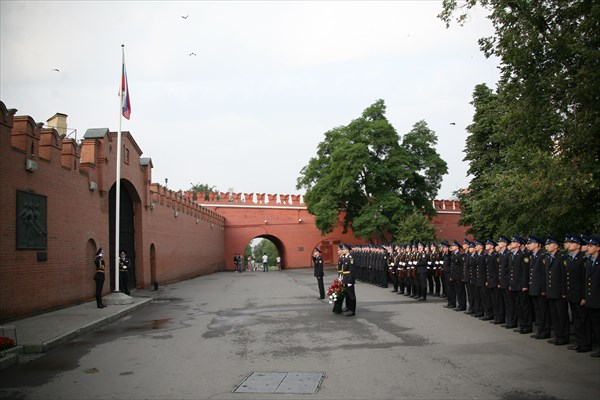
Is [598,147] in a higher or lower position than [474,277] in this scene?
higher

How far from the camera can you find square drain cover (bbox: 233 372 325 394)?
19.9 ft

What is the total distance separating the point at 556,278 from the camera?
8984mm

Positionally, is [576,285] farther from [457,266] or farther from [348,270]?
[348,270]

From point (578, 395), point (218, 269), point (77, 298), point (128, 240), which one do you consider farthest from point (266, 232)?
point (578, 395)

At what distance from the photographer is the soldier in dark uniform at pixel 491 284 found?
37.3 ft

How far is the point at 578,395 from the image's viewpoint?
18.7ft

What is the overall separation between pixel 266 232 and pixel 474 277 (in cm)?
3642

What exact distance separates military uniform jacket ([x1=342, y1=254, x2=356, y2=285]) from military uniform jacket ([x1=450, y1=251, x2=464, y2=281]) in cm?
286

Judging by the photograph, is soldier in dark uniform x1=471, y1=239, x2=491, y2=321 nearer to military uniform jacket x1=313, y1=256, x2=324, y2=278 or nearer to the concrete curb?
military uniform jacket x1=313, y1=256, x2=324, y2=278

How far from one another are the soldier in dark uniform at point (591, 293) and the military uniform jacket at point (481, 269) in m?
3.53

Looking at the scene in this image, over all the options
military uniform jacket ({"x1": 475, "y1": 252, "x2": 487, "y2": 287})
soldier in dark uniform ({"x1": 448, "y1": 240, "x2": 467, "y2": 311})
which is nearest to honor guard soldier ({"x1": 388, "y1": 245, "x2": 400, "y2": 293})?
soldier in dark uniform ({"x1": 448, "y1": 240, "x2": 467, "y2": 311})

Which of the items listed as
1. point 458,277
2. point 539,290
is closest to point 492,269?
point 539,290

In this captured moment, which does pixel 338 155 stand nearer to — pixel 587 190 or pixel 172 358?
pixel 587 190

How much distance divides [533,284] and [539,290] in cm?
17
